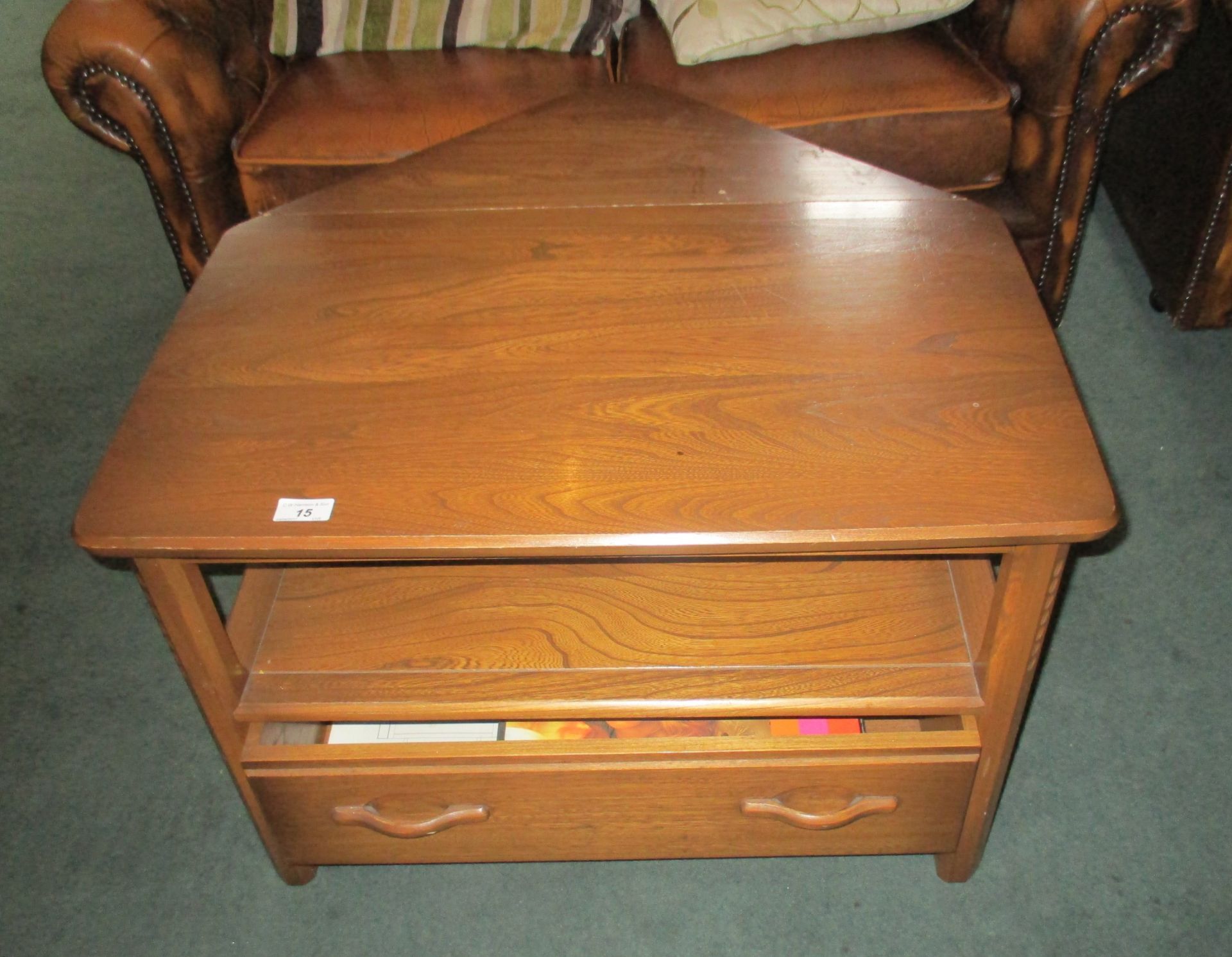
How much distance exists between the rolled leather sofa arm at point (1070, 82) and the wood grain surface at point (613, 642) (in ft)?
2.45

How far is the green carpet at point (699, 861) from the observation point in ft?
3.70

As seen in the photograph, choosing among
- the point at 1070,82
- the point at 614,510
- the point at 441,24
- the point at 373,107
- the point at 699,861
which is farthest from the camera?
the point at 441,24

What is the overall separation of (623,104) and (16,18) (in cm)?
199

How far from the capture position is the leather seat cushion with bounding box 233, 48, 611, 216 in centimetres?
157

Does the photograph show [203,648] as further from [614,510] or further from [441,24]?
[441,24]

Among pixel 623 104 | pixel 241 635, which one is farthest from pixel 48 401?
pixel 623 104

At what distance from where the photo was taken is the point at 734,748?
984 mm

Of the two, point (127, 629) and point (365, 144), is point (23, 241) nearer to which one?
point (365, 144)

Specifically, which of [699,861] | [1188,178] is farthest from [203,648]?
[1188,178]

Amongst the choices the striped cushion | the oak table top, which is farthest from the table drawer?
the striped cushion

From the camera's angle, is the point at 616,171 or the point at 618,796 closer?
the point at 618,796

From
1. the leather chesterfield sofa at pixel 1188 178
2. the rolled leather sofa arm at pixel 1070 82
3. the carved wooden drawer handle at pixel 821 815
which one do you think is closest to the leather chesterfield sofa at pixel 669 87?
the rolled leather sofa arm at pixel 1070 82

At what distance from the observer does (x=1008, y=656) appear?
0.94m

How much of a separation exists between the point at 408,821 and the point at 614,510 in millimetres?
384
